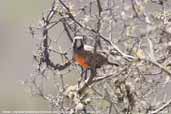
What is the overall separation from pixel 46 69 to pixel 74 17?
32cm

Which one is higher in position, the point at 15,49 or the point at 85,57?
the point at 85,57

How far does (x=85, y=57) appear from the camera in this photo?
79.8 inches

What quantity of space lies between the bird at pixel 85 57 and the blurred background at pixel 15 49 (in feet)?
8.23

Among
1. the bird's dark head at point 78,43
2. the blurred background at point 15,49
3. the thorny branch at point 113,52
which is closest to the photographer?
the thorny branch at point 113,52

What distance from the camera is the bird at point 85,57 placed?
192 centimetres

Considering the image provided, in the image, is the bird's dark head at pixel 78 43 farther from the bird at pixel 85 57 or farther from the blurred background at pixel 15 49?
the blurred background at pixel 15 49

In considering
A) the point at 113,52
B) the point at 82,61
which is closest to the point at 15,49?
the point at 82,61

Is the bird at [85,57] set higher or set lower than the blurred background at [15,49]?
higher

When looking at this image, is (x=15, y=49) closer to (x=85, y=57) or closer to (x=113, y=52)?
(x=85, y=57)

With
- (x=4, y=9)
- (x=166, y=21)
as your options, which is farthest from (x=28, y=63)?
(x=166, y=21)

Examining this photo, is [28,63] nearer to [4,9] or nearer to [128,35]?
[4,9]

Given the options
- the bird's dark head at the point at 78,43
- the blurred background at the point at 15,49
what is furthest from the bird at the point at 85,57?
the blurred background at the point at 15,49

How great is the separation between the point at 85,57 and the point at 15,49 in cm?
421

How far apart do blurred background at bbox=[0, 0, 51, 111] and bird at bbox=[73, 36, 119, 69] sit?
2.51m
